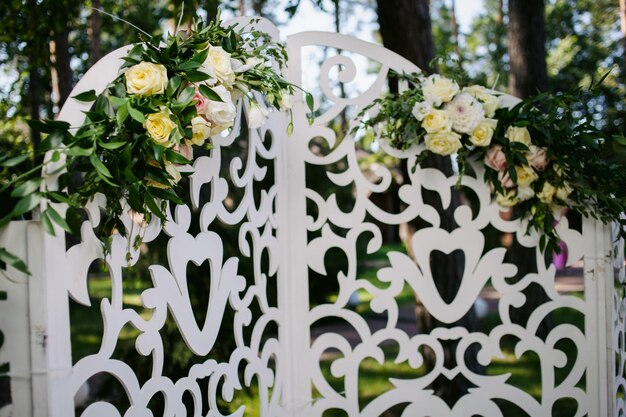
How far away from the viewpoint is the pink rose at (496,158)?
77.9 inches

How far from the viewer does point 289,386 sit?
209cm

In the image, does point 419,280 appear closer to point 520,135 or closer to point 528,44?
point 520,135

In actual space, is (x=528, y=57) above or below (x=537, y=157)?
above

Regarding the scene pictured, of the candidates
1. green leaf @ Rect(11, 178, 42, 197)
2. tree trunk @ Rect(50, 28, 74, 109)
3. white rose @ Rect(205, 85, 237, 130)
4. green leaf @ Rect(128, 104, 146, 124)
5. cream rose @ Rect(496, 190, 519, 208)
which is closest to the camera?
green leaf @ Rect(11, 178, 42, 197)

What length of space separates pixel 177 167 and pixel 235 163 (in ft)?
1.49

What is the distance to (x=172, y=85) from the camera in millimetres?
1286

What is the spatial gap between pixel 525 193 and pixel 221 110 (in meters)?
1.13

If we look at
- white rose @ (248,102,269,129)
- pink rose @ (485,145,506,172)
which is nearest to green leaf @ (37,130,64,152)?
white rose @ (248,102,269,129)

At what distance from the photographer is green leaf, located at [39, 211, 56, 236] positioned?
1065 mm

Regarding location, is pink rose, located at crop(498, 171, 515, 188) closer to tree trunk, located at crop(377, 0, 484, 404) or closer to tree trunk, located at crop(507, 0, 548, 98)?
tree trunk, located at crop(377, 0, 484, 404)

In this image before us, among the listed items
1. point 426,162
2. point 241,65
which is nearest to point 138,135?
point 241,65

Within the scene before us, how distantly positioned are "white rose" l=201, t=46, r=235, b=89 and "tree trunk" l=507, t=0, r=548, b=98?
3.62m

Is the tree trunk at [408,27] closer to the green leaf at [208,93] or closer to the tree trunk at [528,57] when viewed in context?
the tree trunk at [528,57]

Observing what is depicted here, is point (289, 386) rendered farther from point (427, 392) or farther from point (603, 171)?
point (603, 171)
